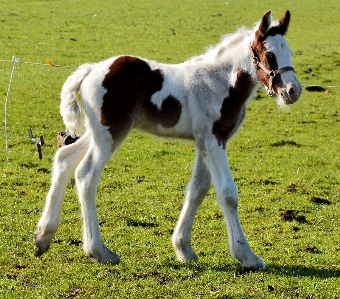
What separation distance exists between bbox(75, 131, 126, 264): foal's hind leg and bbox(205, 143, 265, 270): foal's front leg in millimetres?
1096

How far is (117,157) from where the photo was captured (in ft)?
44.4

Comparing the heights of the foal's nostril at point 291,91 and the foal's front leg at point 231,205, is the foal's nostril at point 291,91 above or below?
above

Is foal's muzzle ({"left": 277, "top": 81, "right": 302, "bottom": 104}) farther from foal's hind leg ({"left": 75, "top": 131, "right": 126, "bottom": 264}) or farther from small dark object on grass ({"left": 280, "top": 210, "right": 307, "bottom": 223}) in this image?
small dark object on grass ({"left": 280, "top": 210, "right": 307, "bottom": 223})

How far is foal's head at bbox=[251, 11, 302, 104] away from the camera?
276 inches

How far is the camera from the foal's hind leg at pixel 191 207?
25.2ft

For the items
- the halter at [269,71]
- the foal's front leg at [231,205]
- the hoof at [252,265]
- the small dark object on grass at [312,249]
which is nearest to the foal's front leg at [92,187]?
the foal's front leg at [231,205]

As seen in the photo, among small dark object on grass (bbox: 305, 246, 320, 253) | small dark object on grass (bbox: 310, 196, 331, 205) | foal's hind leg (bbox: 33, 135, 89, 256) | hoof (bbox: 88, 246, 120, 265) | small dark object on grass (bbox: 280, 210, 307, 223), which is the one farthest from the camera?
small dark object on grass (bbox: 310, 196, 331, 205)

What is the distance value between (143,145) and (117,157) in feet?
4.06

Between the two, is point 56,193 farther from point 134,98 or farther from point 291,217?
point 291,217

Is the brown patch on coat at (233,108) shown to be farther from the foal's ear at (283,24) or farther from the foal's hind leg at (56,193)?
the foal's hind leg at (56,193)

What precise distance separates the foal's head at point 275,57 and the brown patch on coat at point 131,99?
1.03m

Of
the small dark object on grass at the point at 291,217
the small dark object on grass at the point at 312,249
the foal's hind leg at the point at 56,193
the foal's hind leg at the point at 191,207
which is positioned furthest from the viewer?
the small dark object on grass at the point at 291,217

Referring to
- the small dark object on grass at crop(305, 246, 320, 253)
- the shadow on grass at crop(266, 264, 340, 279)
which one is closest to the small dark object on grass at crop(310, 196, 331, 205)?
the small dark object on grass at crop(305, 246, 320, 253)

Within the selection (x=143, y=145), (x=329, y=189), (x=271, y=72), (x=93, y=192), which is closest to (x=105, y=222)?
(x=93, y=192)
